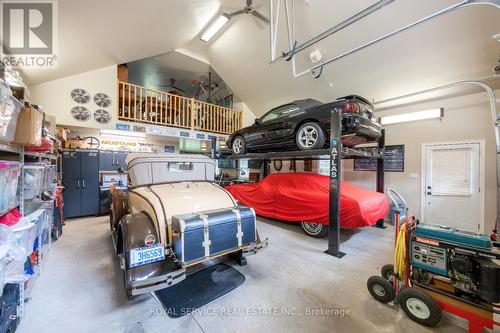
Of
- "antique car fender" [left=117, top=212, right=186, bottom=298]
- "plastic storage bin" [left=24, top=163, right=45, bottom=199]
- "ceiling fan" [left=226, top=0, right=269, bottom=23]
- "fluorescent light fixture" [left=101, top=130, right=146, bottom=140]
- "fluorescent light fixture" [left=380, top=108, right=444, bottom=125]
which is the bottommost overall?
"antique car fender" [left=117, top=212, right=186, bottom=298]

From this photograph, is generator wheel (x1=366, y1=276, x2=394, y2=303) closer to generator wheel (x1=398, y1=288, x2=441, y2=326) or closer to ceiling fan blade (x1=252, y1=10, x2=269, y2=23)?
generator wheel (x1=398, y1=288, x2=441, y2=326)

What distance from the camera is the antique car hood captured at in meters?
2.28

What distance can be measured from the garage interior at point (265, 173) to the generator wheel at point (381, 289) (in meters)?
0.02

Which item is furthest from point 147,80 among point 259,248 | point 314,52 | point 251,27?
point 259,248

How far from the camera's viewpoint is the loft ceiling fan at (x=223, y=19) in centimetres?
469

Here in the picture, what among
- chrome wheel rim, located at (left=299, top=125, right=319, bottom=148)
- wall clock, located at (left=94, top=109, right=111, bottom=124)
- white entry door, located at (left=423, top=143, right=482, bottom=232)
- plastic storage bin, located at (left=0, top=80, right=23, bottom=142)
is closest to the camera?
plastic storage bin, located at (left=0, top=80, right=23, bottom=142)

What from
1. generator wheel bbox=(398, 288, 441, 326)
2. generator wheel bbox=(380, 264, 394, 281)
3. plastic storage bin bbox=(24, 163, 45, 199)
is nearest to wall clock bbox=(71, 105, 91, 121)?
plastic storage bin bbox=(24, 163, 45, 199)

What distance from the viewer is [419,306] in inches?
69.9

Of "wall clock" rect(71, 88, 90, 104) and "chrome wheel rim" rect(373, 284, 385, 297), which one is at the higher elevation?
"wall clock" rect(71, 88, 90, 104)

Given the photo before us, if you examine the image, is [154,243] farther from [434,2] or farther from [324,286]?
[434,2]

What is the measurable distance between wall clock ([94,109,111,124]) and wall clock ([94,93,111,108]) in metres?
0.17

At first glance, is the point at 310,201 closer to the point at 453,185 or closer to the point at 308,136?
the point at 308,136

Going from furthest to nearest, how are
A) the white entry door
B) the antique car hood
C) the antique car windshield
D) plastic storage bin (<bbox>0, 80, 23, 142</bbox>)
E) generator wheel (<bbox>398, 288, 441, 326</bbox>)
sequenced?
the antique car windshield
the white entry door
the antique car hood
generator wheel (<bbox>398, 288, 441, 326</bbox>)
plastic storage bin (<bbox>0, 80, 23, 142</bbox>)

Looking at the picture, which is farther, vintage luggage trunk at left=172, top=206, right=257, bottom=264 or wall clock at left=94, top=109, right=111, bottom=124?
wall clock at left=94, top=109, right=111, bottom=124
